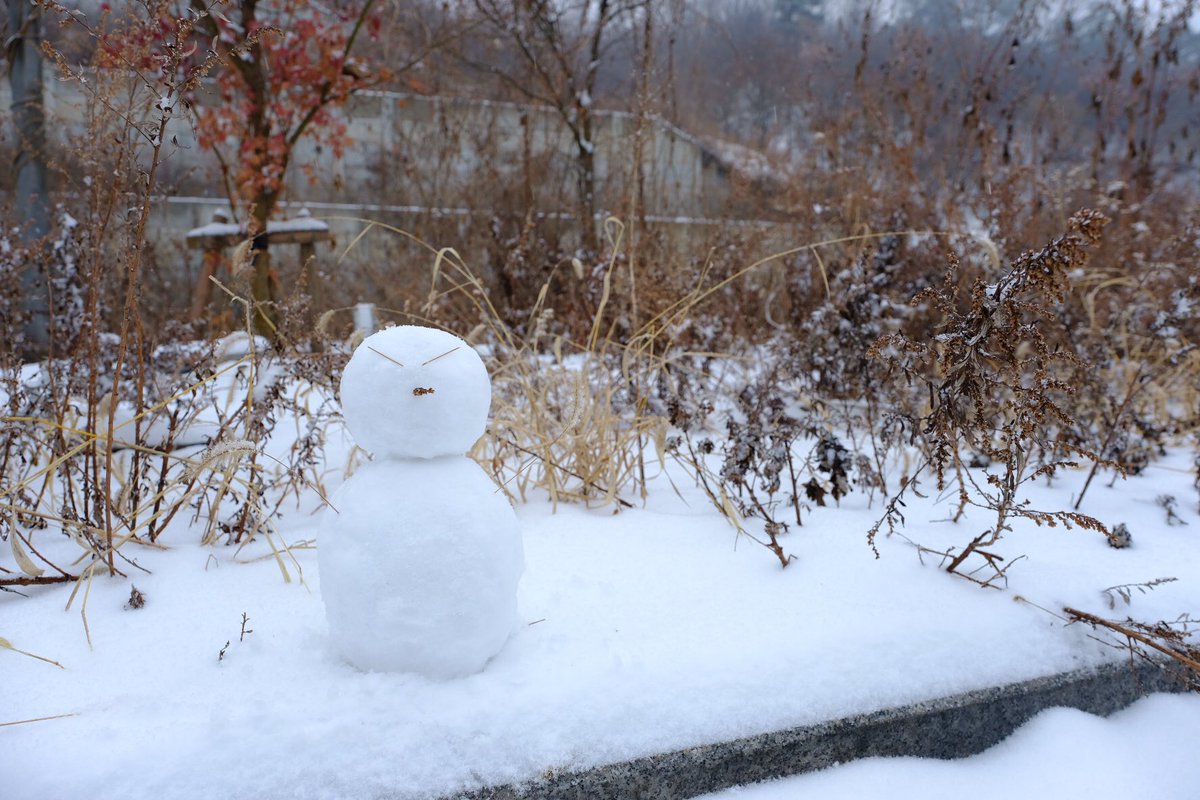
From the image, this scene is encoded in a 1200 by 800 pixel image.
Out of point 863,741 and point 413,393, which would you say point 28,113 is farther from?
point 863,741

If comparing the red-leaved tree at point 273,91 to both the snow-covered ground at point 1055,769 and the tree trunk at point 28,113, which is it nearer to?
the tree trunk at point 28,113

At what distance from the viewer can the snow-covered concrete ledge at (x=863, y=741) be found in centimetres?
106

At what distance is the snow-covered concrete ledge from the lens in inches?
41.9

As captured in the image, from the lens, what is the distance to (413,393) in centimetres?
113

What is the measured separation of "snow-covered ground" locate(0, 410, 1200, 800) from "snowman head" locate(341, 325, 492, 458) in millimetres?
394

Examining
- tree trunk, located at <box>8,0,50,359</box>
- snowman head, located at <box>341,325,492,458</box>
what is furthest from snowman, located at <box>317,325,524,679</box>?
tree trunk, located at <box>8,0,50,359</box>

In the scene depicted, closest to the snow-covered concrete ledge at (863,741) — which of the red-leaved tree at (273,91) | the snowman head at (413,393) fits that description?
the snowman head at (413,393)

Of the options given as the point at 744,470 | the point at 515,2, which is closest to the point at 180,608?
the point at 744,470

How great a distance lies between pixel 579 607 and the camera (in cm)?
144

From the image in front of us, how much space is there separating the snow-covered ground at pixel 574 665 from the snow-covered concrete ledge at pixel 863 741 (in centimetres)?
2

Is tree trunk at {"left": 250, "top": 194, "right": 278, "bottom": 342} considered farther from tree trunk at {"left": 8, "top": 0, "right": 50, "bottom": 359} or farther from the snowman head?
the snowman head

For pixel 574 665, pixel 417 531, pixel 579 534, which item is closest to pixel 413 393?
pixel 417 531

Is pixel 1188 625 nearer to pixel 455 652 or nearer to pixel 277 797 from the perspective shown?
pixel 455 652

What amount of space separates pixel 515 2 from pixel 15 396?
4668mm
